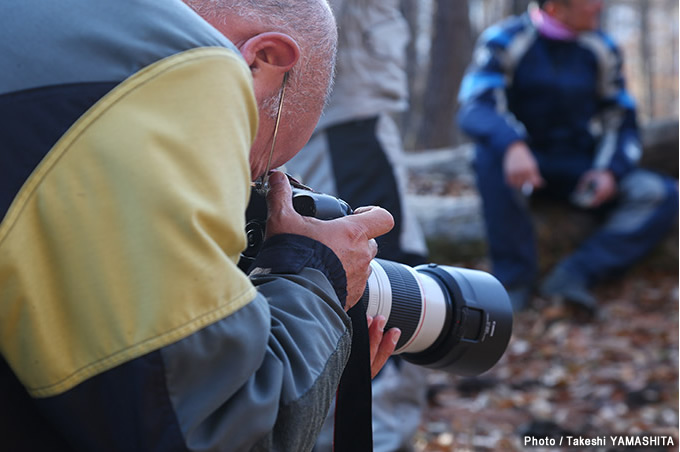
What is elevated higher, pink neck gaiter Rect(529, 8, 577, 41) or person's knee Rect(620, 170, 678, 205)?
pink neck gaiter Rect(529, 8, 577, 41)

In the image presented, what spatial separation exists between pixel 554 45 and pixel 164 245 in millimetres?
4938

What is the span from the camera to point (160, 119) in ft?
3.50

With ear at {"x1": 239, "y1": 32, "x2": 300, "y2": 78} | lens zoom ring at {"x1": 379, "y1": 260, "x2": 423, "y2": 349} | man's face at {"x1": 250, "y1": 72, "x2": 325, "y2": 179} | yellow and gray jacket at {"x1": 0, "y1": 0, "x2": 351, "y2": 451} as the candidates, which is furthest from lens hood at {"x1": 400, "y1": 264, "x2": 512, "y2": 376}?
yellow and gray jacket at {"x1": 0, "y1": 0, "x2": 351, "y2": 451}

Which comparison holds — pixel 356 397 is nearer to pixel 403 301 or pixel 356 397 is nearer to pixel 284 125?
pixel 403 301

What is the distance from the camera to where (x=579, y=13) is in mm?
5445

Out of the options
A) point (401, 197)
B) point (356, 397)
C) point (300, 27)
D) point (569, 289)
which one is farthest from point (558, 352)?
point (300, 27)

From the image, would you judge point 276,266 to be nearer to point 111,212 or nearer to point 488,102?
point 111,212

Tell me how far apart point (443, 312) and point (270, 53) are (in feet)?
2.54

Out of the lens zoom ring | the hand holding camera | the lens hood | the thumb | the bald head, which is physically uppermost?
the bald head

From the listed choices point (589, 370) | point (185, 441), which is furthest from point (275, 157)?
point (589, 370)

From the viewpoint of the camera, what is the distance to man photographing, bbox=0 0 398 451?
3.40 ft

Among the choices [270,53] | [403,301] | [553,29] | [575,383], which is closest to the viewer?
[270,53]

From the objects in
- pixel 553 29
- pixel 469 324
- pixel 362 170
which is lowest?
pixel 553 29

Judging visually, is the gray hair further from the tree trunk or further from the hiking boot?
the tree trunk
